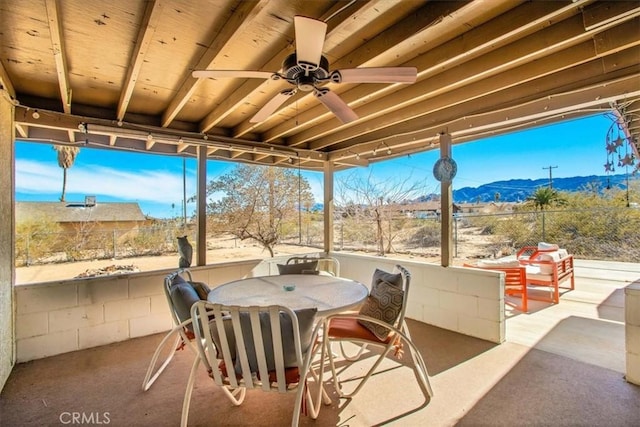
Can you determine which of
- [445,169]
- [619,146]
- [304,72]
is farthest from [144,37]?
[619,146]

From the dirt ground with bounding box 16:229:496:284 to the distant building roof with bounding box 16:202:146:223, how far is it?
23.7 inches

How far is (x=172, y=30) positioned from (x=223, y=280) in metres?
2.96

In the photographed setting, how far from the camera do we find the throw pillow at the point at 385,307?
206 cm

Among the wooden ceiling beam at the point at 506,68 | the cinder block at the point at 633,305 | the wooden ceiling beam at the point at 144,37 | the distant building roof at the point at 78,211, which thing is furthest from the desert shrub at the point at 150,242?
the cinder block at the point at 633,305

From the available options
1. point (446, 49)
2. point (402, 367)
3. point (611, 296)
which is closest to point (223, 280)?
point (402, 367)

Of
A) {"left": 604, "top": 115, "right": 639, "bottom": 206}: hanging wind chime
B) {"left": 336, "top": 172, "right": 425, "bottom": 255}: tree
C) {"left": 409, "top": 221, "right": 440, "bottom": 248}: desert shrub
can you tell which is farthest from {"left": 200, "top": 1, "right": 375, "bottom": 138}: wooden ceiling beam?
{"left": 604, "top": 115, "right": 639, "bottom": 206}: hanging wind chime

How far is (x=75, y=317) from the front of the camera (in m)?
3.01

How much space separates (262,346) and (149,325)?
2651 millimetres

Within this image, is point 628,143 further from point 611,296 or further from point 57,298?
point 57,298

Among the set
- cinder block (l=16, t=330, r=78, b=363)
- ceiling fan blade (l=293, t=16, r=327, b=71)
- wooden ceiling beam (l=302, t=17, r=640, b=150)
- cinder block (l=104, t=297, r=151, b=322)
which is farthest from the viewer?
cinder block (l=104, t=297, r=151, b=322)

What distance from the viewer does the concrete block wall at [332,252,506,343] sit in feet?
9.95

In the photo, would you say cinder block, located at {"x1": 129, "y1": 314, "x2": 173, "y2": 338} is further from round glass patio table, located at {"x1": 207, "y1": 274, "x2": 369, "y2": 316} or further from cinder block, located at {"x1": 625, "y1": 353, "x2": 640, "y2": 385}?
cinder block, located at {"x1": 625, "y1": 353, "x2": 640, "y2": 385}

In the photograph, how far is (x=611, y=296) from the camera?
14.7ft

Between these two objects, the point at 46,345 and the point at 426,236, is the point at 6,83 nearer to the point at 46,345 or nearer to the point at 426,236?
the point at 46,345
